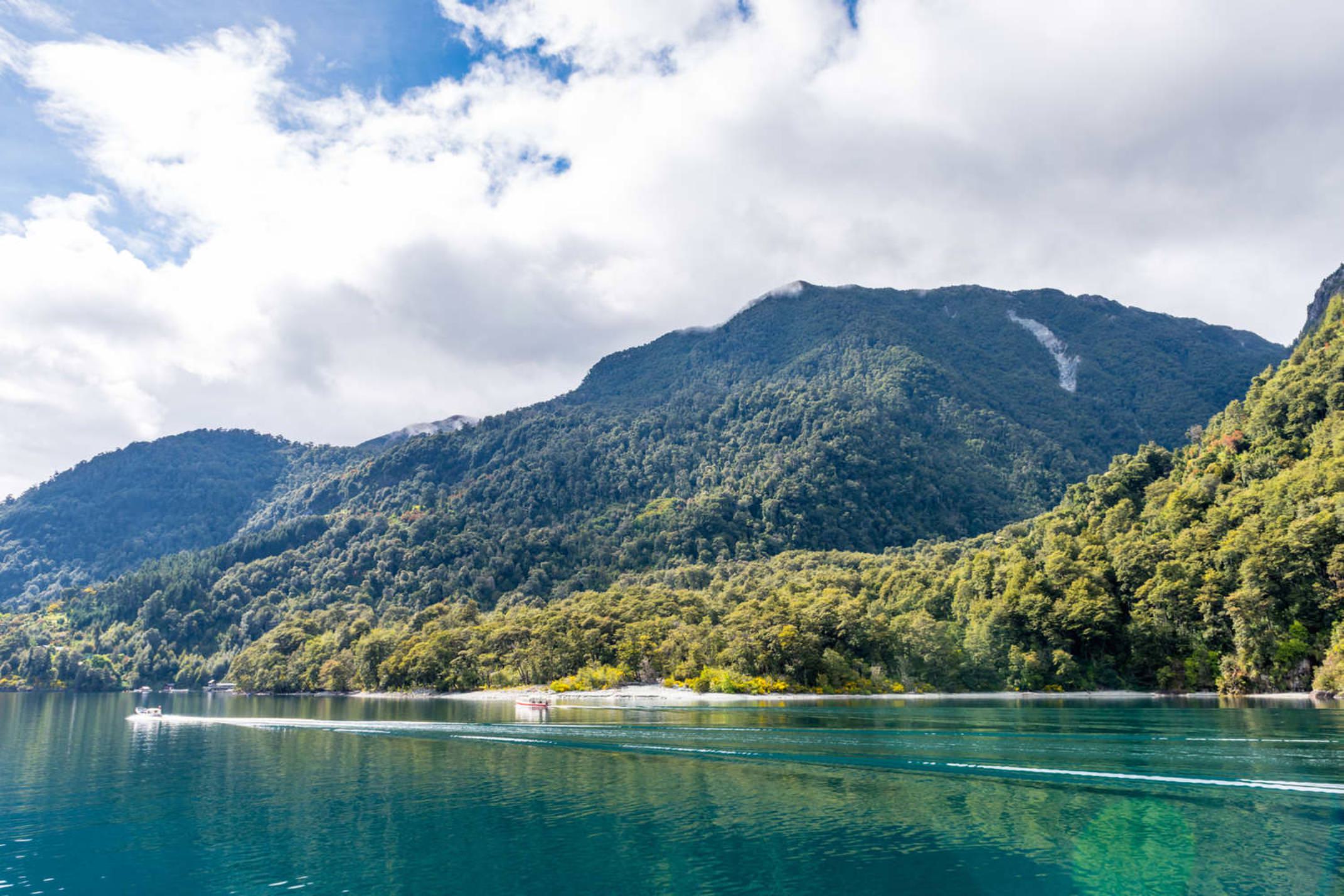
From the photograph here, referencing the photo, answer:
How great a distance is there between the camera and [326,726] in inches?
3462

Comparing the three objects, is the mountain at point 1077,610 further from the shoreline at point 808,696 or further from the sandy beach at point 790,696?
the sandy beach at point 790,696

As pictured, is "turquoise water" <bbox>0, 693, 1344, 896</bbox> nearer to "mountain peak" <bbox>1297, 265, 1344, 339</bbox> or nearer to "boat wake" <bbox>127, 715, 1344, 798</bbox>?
"boat wake" <bbox>127, 715, 1344, 798</bbox>

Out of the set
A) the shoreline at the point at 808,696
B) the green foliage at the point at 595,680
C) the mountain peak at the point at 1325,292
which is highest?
the mountain peak at the point at 1325,292

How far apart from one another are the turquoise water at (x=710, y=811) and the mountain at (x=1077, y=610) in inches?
812

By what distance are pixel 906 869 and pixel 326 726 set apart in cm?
7470

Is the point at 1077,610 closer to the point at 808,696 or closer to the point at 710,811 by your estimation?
the point at 808,696

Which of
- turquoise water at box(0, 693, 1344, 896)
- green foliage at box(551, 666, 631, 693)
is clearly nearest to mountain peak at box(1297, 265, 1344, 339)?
turquoise water at box(0, 693, 1344, 896)

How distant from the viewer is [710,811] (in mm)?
39188

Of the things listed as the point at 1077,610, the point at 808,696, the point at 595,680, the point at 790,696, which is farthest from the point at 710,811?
the point at 595,680

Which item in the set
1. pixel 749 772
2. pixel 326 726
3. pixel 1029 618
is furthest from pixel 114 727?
pixel 1029 618

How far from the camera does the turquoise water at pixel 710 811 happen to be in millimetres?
29531

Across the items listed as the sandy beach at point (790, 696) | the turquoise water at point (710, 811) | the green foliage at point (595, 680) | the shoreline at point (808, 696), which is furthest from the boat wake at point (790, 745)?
the green foliage at point (595, 680)

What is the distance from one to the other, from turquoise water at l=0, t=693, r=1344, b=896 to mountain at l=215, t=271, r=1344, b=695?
20.6m

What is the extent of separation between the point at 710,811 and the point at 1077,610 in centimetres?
8919
